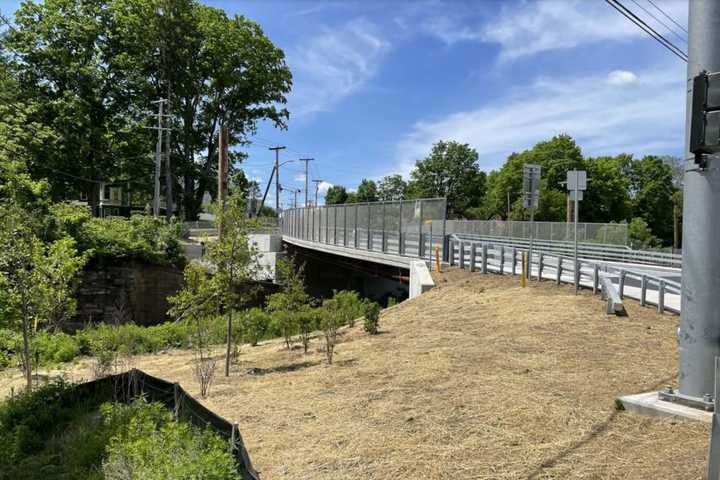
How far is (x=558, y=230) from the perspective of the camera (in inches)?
1431

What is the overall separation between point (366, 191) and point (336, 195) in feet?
57.0

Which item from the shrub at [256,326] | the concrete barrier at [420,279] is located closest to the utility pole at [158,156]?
the concrete barrier at [420,279]

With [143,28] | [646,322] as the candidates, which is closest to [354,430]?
[646,322]

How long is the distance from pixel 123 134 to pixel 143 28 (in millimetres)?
9086

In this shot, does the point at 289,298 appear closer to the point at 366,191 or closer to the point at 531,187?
the point at 531,187

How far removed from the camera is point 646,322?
1041cm

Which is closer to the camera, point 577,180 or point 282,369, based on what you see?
point 282,369

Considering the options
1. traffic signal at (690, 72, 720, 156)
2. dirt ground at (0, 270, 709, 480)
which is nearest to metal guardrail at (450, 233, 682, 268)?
dirt ground at (0, 270, 709, 480)

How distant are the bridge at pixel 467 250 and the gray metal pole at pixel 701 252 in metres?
6.08

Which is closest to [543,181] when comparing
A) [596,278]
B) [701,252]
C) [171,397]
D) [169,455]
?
[596,278]

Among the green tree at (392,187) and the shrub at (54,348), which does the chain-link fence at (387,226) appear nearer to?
the shrub at (54,348)

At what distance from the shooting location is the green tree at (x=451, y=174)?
74.8m

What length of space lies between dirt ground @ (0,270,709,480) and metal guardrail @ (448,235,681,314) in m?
1.14

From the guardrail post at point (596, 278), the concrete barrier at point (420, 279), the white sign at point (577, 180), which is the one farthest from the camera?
the concrete barrier at point (420, 279)
